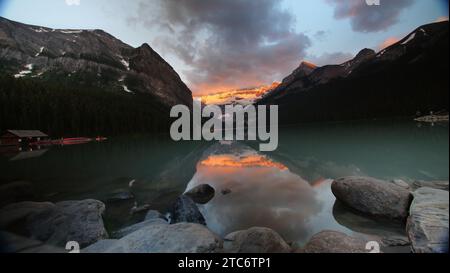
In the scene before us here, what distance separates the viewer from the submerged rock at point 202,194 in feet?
37.9

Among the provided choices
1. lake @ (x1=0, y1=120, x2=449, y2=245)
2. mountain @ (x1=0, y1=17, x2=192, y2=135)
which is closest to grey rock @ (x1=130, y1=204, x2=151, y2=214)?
lake @ (x1=0, y1=120, x2=449, y2=245)

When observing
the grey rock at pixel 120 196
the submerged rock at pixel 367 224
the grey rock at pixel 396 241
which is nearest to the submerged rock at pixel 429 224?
the grey rock at pixel 396 241

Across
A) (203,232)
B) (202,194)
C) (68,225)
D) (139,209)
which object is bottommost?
(139,209)

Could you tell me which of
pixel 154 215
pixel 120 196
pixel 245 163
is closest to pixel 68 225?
pixel 154 215

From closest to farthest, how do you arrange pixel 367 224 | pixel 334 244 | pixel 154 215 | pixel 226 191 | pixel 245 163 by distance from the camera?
pixel 334 244 < pixel 367 224 < pixel 154 215 < pixel 226 191 < pixel 245 163

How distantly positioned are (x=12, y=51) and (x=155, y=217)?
23002cm

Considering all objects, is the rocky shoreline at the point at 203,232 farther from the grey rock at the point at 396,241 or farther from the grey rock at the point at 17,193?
the grey rock at the point at 17,193

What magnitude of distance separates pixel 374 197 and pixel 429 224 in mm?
3661

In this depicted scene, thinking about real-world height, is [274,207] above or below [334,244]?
below

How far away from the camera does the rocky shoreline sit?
4309mm

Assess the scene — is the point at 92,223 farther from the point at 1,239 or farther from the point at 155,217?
the point at 155,217

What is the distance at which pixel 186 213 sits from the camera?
871 cm

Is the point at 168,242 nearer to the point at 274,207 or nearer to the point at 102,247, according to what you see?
the point at 102,247
